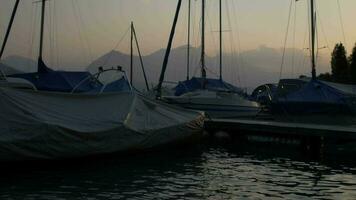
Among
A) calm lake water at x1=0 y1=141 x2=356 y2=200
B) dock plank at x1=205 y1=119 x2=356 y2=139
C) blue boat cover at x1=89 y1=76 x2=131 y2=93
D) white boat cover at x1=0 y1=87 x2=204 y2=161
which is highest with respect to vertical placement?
blue boat cover at x1=89 y1=76 x2=131 y2=93

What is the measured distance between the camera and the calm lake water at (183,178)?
44.9 ft

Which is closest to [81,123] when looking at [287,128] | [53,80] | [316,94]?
[287,128]

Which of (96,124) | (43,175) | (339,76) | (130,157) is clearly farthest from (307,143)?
(339,76)

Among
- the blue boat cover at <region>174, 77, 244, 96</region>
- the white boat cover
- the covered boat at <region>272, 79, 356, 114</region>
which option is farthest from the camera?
the blue boat cover at <region>174, 77, 244, 96</region>

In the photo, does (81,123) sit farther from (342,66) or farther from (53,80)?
(342,66)

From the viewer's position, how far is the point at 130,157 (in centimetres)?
1942

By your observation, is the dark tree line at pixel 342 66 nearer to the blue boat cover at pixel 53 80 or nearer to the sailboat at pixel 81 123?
the blue boat cover at pixel 53 80

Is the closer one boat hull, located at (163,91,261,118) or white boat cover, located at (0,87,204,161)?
white boat cover, located at (0,87,204,161)

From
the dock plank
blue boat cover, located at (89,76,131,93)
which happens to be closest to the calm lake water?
the dock plank

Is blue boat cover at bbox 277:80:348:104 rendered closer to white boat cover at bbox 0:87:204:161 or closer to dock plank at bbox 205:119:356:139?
dock plank at bbox 205:119:356:139

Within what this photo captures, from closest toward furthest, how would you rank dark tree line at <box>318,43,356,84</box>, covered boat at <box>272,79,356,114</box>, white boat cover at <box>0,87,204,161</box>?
white boat cover at <box>0,87,204,161</box> < covered boat at <box>272,79,356,114</box> < dark tree line at <box>318,43,356,84</box>

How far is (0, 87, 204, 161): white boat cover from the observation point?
51.4ft

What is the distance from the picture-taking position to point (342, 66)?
98.9 metres

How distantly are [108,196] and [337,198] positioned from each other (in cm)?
559
